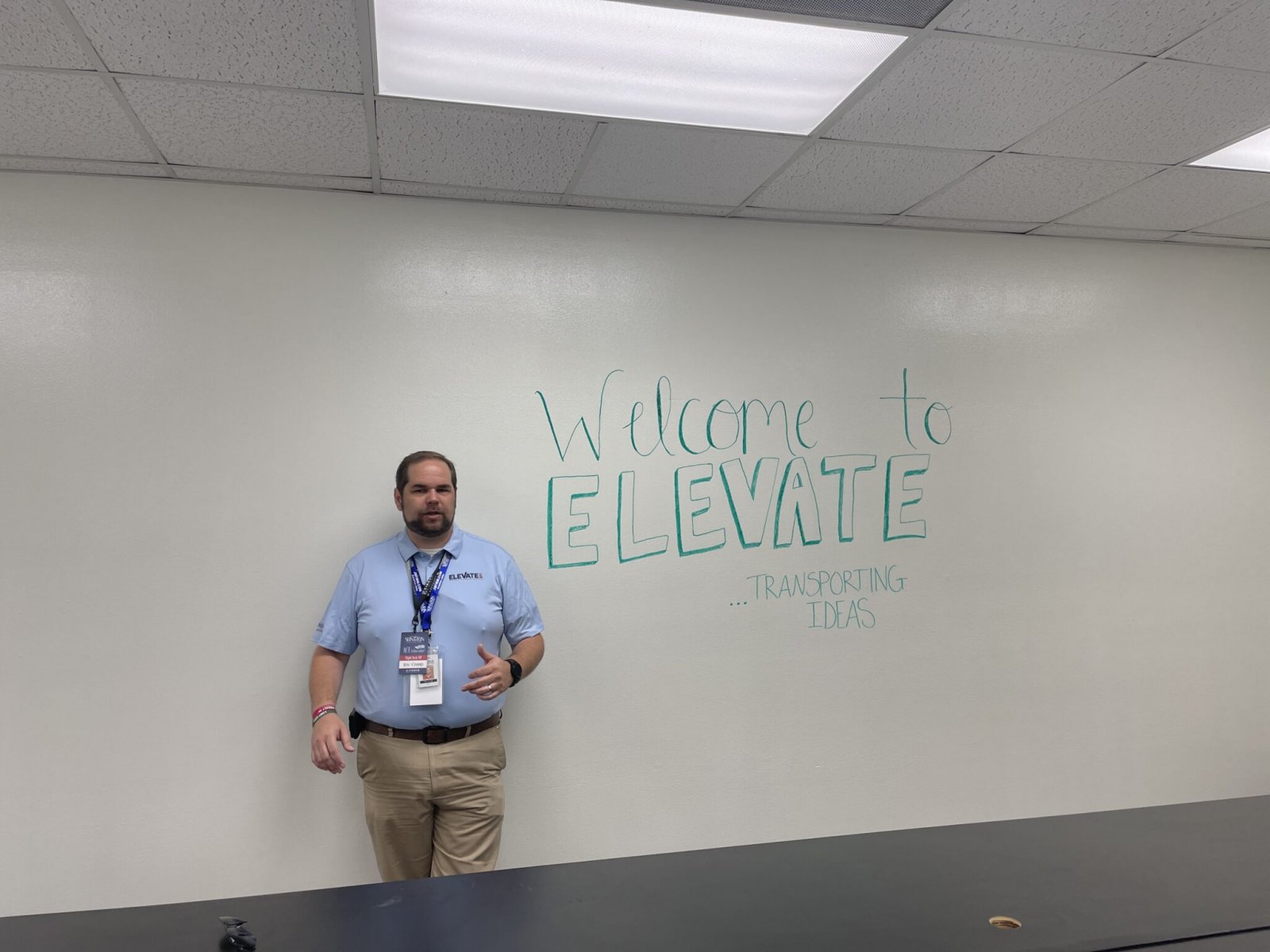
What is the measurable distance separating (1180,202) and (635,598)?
2393 mm

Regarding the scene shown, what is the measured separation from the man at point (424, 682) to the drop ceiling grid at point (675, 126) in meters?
0.95

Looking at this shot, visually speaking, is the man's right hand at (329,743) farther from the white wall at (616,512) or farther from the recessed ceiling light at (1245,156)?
the recessed ceiling light at (1245,156)

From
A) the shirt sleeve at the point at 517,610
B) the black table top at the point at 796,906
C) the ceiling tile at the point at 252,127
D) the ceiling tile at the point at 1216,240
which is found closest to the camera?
the black table top at the point at 796,906

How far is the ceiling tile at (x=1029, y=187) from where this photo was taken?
8.62 ft

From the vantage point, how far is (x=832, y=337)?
3.12m

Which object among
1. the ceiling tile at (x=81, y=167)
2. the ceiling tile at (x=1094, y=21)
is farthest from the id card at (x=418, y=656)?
the ceiling tile at (x=1094, y=21)

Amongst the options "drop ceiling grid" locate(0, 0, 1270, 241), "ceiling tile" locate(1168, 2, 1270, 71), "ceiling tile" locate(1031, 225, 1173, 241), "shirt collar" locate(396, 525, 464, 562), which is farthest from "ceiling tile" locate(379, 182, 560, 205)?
"ceiling tile" locate(1031, 225, 1173, 241)

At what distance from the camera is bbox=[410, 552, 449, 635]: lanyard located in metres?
2.45

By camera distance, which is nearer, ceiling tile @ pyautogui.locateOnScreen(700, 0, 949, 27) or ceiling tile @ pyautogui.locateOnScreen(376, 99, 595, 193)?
ceiling tile @ pyautogui.locateOnScreen(700, 0, 949, 27)

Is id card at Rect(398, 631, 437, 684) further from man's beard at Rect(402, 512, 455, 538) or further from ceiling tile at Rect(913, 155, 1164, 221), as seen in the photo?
ceiling tile at Rect(913, 155, 1164, 221)

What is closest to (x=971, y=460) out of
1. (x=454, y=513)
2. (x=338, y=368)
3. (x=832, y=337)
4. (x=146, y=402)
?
(x=832, y=337)

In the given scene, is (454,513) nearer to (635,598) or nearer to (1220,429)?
(635,598)

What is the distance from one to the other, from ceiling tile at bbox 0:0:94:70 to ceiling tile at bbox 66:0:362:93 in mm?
52

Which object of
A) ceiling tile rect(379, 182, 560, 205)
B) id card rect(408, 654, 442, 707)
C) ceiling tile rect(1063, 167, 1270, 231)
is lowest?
id card rect(408, 654, 442, 707)
